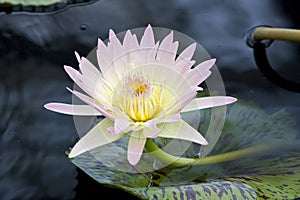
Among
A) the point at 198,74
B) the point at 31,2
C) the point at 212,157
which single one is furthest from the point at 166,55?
the point at 31,2

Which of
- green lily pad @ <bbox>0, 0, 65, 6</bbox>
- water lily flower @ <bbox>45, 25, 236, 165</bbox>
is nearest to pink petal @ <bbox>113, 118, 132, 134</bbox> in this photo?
water lily flower @ <bbox>45, 25, 236, 165</bbox>

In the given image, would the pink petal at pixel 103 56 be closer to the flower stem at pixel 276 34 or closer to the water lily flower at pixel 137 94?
the water lily flower at pixel 137 94

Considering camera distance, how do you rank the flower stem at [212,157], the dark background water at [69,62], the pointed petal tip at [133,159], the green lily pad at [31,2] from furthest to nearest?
1. the green lily pad at [31,2]
2. the dark background water at [69,62]
3. the flower stem at [212,157]
4. the pointed petal tip at [133,159]

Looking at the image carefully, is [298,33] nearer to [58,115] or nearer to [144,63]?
[144,63]

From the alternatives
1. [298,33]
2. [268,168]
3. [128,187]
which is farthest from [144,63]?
A: [298,33]

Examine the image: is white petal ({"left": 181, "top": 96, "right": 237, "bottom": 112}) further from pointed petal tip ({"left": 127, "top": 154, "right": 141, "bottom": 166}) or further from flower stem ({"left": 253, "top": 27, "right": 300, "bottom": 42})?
flower stem ({"left": 253, "top": 27, "right": 300, "bottom": 42})

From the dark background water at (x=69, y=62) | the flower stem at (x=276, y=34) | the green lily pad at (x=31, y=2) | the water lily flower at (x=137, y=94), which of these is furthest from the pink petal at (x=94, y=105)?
the green lily pad at (x=31, y=2)
